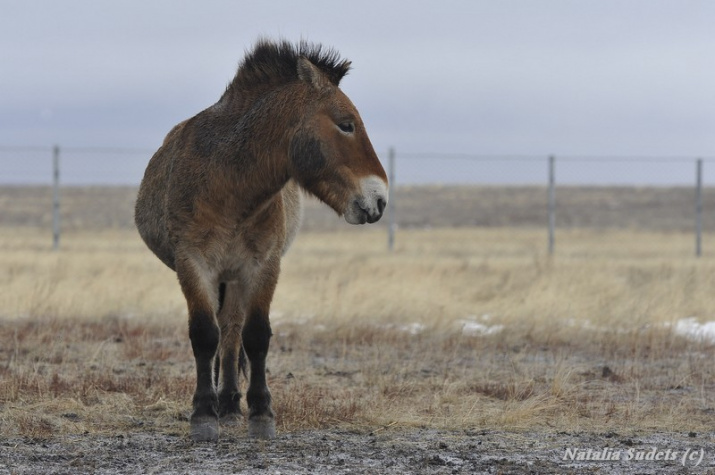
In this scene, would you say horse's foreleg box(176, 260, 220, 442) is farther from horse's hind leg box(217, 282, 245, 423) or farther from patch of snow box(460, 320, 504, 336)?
patch of snow box(460, 320, 504, 336)

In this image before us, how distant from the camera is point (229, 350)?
6.90 metres

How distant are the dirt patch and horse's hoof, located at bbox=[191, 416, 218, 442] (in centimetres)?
7

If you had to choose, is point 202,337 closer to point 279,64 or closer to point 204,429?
point 204,429

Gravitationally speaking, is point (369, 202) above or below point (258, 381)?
above

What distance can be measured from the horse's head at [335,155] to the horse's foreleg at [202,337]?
0.87m

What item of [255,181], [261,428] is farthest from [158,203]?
[261,428]

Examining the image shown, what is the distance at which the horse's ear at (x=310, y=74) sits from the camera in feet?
19.5

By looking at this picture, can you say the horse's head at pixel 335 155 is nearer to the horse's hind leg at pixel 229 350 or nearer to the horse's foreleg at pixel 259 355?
the horse's foreleg at pixel 259 355

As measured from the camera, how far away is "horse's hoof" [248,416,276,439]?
6.00 metres

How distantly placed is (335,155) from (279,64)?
0.87 metres

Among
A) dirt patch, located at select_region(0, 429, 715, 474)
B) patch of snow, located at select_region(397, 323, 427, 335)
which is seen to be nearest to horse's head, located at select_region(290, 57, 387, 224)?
dirt patch, located at select_region(0, 429, 715, 474)

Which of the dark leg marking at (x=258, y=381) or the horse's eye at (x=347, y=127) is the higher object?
the horse's eye at (x=347, y=127)

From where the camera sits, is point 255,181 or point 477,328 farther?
point 477,328

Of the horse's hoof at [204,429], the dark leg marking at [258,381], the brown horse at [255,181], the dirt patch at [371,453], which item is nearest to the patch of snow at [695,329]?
the dirt patch at [371,453]
